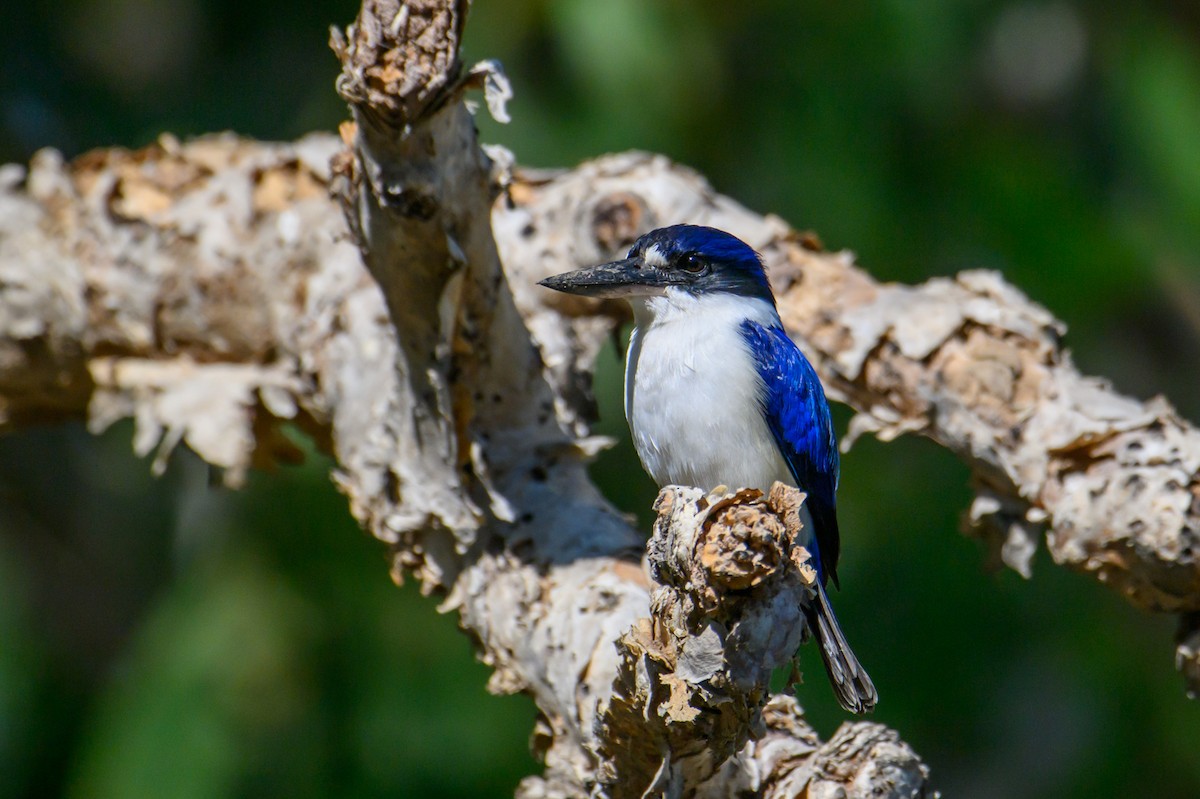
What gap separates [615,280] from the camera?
9.97 feet

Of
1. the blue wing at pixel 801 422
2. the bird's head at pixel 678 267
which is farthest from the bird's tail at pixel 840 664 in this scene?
the bird's head at pixel 678 267

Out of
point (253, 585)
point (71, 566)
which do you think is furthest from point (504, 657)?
point (71, 566)

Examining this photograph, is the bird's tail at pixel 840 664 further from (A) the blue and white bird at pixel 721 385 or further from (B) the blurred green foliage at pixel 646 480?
(B) the blurred green foliage at pixel 646 480

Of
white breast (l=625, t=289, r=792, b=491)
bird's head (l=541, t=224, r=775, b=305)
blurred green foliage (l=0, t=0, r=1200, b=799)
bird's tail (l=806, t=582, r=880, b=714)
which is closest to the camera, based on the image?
bird's tail (l=806, t=582, r=880, b=714)

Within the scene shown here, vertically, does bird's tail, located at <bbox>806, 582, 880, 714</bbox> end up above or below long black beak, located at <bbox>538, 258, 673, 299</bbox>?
below

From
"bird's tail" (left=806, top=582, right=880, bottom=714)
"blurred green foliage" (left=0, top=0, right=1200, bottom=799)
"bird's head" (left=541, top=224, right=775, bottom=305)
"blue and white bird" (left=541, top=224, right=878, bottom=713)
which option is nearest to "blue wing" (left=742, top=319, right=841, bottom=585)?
"blue and white bird" (left=541, top=224, right=878, bottom=713)

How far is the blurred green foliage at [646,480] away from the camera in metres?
4.90

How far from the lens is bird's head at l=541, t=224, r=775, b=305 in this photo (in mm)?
3072

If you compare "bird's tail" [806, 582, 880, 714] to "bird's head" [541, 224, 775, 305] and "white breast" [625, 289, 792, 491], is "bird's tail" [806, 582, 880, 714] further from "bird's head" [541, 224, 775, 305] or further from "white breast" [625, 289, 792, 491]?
"bird's head" [541, 224, 775, 305]

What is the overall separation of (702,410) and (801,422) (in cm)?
30

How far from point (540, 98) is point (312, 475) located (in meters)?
1.92

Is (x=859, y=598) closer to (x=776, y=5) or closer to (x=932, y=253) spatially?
(x=932, y=253)

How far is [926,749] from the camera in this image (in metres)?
5.46

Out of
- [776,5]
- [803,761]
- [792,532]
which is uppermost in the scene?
[776,5]
